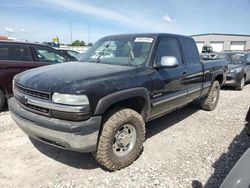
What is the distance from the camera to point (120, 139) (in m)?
3.13

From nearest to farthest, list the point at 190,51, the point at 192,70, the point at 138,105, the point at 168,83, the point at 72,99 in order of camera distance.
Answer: the point at 72,99 → the point at 138,105 → the point at 168,83 → the point at 192,70 → the point at 190,51

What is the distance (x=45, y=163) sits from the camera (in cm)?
332

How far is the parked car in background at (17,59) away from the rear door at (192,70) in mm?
3749

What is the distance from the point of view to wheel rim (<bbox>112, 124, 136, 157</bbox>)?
3.11m

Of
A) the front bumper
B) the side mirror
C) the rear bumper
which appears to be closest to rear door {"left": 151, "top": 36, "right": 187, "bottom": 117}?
the side mirror

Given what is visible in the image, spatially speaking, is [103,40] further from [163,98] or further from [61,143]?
[61,143]

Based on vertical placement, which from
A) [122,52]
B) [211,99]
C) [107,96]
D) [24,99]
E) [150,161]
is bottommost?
[150,161]

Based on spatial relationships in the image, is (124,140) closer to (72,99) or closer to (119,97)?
(119,97)

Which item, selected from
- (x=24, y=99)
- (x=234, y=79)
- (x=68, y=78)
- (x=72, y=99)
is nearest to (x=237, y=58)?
(x=234, y=79)

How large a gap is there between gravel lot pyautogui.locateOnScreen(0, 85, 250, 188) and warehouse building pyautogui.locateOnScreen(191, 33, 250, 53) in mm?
41021

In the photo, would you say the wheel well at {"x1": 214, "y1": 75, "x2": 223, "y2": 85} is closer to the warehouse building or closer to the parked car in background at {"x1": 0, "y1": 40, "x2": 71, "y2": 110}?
the parked car in background at {"x1": 0, "y1": 40, "x2": 71, "y2": 110}

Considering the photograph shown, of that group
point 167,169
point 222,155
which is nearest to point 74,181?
point 167,169

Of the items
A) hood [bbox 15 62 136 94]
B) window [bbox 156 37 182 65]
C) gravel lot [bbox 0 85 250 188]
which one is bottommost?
gravel lot [bbox 0 85 250 188]

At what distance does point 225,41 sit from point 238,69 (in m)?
37.6
